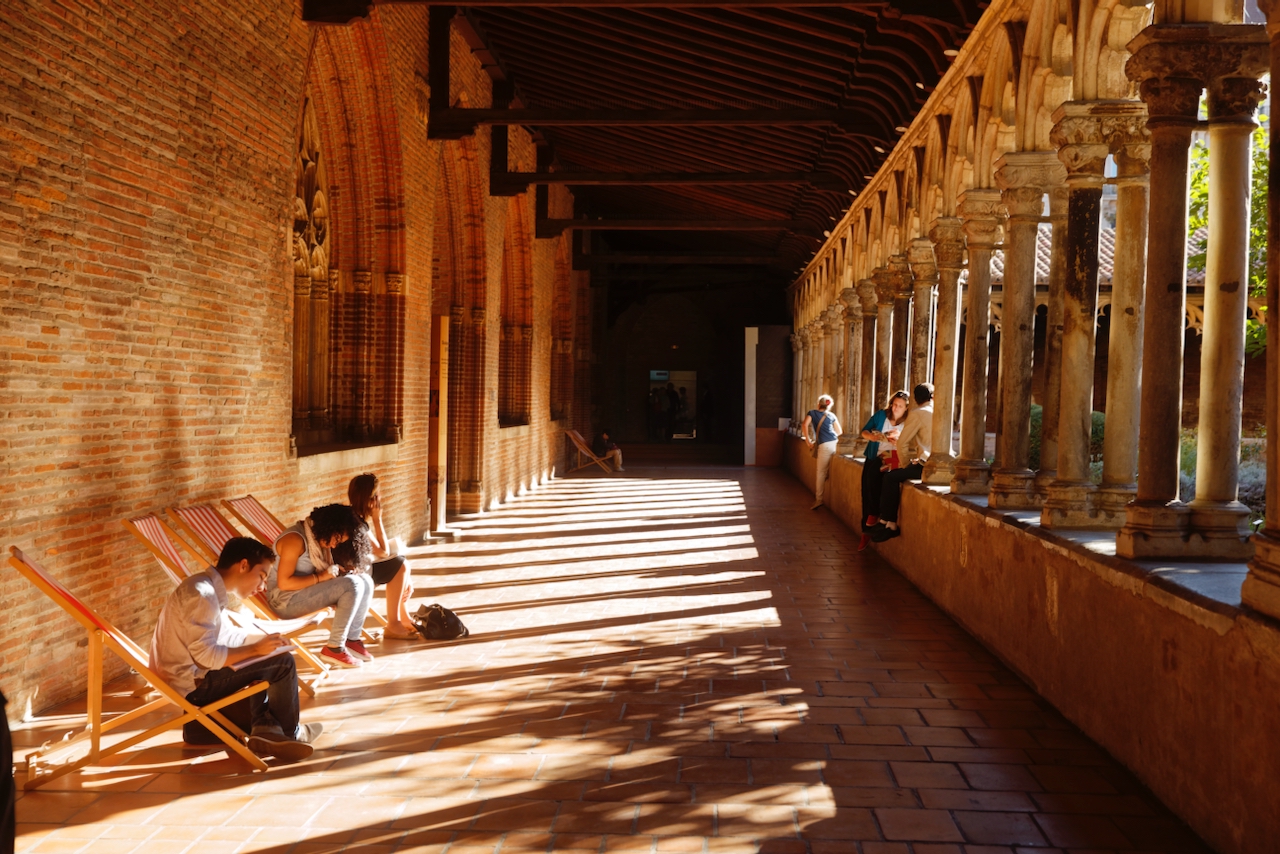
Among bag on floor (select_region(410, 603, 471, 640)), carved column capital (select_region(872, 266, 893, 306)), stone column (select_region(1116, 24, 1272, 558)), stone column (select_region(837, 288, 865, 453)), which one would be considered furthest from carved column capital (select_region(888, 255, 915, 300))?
stone column (select_region(1116, 24, 1272, 558))

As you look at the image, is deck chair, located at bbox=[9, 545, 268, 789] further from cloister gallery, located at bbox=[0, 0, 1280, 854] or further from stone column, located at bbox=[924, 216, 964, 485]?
stone column, located at bbox=[924, 216, 964, 485]

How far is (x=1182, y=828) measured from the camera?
3498 mm

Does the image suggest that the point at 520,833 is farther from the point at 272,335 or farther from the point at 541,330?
the point at 541,330

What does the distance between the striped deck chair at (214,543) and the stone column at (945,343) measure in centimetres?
498

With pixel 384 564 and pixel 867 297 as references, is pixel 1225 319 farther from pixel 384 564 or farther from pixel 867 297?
pixel 867 297

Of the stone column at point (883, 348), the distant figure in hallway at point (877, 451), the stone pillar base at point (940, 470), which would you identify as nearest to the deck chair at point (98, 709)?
the stone pillar base at point (940, 470)

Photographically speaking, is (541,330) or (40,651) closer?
(40,651)

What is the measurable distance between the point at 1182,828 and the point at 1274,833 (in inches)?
24.7

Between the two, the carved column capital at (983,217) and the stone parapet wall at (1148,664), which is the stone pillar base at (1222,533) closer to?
the stone parapet wall at (1148,664)

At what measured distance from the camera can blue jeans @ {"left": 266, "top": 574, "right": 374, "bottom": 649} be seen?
17.6ft

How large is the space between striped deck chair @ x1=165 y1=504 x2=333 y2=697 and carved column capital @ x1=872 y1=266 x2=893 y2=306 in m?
7.97

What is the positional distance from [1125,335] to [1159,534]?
1.35m

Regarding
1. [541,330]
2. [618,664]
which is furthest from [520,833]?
[541,330]

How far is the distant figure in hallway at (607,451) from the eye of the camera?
21.3 metres
